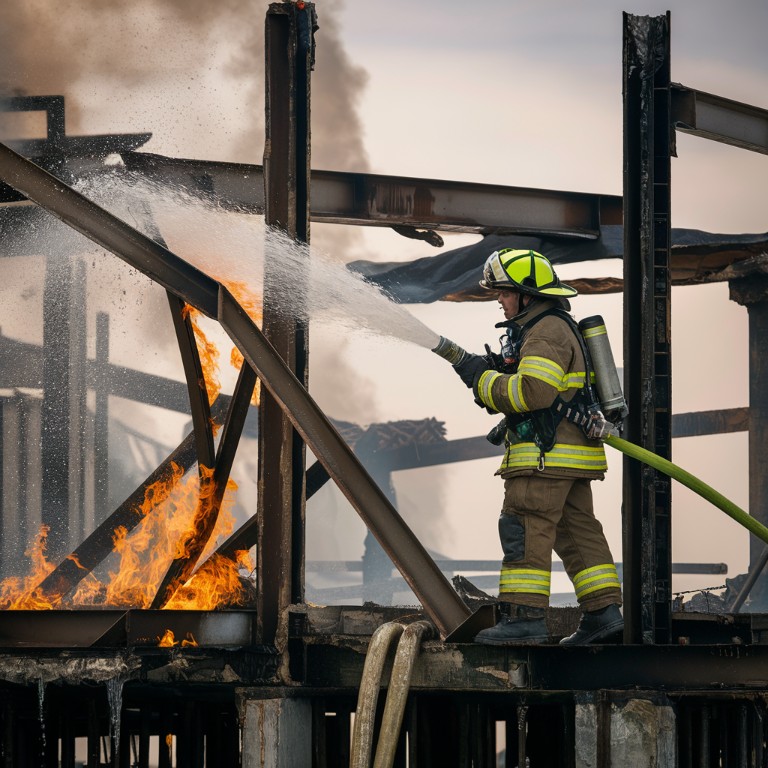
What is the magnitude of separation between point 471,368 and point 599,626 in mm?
1265

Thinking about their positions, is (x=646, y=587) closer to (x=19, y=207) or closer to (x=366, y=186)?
(x=366, y=186)

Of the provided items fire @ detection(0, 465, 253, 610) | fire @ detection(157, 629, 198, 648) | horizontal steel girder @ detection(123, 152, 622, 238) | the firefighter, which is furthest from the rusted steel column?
fire @ detection(157, 629, 198, 648)

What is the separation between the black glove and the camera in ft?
18.1

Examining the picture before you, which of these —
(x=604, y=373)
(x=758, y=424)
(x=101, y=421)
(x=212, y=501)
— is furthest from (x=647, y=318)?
(x=101, y=421)

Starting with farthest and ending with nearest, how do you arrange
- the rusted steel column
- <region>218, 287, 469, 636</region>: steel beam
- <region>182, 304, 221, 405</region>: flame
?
the rusted steel column < <region>182, 304, 221, 405</region>: flame < <region>218, 287, 469, 636</region>: steel beam

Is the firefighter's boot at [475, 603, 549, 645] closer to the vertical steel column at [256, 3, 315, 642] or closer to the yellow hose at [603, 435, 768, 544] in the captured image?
the yellow hose at [603, 435, 768, 544]

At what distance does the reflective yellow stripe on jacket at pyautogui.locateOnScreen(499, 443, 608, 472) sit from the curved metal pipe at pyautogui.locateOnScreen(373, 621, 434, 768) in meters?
0.82

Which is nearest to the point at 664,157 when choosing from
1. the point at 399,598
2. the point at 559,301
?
the point at 559,301

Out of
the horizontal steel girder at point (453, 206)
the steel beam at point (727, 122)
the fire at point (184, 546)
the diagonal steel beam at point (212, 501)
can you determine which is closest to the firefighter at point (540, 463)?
the diagonal steel beam at point (212, 501)

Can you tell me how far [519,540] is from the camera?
543cm

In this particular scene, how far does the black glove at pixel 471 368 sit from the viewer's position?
5.52 meters

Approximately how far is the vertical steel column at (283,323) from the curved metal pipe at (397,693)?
0.84 m

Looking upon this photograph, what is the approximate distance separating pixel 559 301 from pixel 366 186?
13.1ft

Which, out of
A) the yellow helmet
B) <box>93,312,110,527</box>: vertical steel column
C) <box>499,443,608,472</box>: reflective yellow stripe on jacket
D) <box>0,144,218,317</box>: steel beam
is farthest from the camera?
<box>93,312,110,527</box>: vertical steel column
